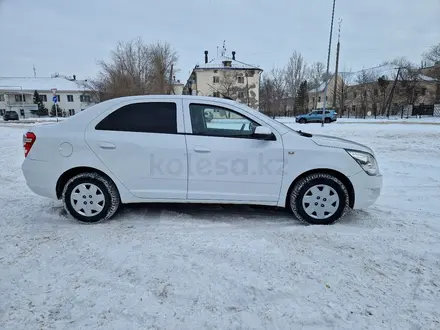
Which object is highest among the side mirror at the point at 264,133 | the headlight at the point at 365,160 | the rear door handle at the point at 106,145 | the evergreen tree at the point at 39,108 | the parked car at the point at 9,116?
the evergreen tree at the point at 39,108

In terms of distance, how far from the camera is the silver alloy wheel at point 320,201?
11.9 feet

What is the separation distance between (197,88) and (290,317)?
165ft

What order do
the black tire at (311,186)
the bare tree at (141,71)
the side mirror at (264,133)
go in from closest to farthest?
the side mirror at (264,133)
the black tire at (311,186)
the bare tree at (141,71)

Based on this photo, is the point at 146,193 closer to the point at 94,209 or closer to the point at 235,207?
the point at 94,209

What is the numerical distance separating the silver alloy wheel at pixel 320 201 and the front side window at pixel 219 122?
3.74 ft

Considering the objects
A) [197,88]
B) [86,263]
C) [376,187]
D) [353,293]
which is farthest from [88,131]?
[197,88]

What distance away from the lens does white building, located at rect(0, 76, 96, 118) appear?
55.8m

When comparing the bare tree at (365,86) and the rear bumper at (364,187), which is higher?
the bare tree at (365,86)

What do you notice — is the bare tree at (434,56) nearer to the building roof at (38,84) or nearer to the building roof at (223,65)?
the building roof at (223,65)

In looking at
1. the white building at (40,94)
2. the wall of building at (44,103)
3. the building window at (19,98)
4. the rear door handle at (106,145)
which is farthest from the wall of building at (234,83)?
the rear door handle at (106,145)

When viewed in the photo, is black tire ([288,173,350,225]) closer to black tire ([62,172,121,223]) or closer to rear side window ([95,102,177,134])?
rear side window ([95,102,177,134])

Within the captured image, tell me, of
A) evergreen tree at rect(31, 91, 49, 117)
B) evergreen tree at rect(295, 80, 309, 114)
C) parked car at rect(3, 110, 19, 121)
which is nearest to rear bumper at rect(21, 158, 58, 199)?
parked car at rect(3, 110, 19, 121)

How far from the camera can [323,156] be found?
11.6ft

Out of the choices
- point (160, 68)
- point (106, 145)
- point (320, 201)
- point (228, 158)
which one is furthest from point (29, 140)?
point (160, 68)
